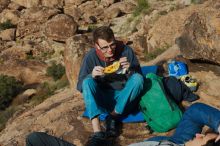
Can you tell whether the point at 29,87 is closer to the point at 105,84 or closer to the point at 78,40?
the point at 78,40

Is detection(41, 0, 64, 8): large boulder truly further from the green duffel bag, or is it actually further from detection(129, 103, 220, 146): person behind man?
detection(129, 103, 220, 146): person behind man

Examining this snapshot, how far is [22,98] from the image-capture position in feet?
58.7

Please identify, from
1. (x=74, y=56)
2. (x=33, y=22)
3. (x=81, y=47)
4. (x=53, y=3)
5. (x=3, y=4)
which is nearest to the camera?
(x=74, y=56)

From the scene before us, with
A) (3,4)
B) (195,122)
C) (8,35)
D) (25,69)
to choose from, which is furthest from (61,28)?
(195,122)

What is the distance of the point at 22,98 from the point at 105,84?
40.8 ft

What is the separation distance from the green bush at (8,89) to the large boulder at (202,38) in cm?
1215

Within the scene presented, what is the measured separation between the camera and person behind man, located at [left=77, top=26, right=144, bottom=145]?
5.46m

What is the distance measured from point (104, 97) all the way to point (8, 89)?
44.6 ft

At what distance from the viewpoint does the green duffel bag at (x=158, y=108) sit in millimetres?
5578

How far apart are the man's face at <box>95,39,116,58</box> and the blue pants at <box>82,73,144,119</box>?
38cm

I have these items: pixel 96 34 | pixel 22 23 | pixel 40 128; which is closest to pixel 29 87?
pixel 22 23

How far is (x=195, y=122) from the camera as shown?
4.62 m

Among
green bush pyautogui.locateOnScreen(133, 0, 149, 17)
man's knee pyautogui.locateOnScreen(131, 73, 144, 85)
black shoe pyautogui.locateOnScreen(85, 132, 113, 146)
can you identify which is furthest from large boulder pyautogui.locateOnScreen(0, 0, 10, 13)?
black shoe pyautogui.locateOnScreen(85, 132, 113, 146)

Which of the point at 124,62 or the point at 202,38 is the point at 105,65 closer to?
the point at 124,62
